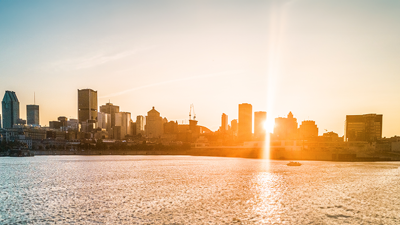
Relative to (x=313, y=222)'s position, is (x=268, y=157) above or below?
below

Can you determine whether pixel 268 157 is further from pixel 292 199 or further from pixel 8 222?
pixel 8 222

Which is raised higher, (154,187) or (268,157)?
(154,187)

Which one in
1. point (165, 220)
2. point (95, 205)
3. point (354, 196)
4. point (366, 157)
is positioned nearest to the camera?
point (165, 220)

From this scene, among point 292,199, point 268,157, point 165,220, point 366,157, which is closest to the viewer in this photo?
point 165,220

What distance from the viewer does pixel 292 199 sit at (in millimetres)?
39469

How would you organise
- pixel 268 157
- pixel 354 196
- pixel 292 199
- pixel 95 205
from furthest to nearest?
pixel 268 157
pixel 354 196
pixel 292 199
pixel 95 205

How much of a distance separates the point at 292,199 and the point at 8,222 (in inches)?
1288

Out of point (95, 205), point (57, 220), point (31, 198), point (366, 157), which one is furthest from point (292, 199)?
point (366, 157)

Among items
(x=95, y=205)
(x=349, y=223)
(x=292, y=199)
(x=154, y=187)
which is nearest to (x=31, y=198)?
(x=95, y=205)

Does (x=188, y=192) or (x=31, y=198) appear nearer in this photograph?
(x=31, y=198)

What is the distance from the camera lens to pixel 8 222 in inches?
1088

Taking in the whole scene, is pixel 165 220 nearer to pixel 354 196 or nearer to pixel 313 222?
pixel 313 222

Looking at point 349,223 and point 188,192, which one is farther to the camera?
point 188,192

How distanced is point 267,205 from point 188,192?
42.4ft
